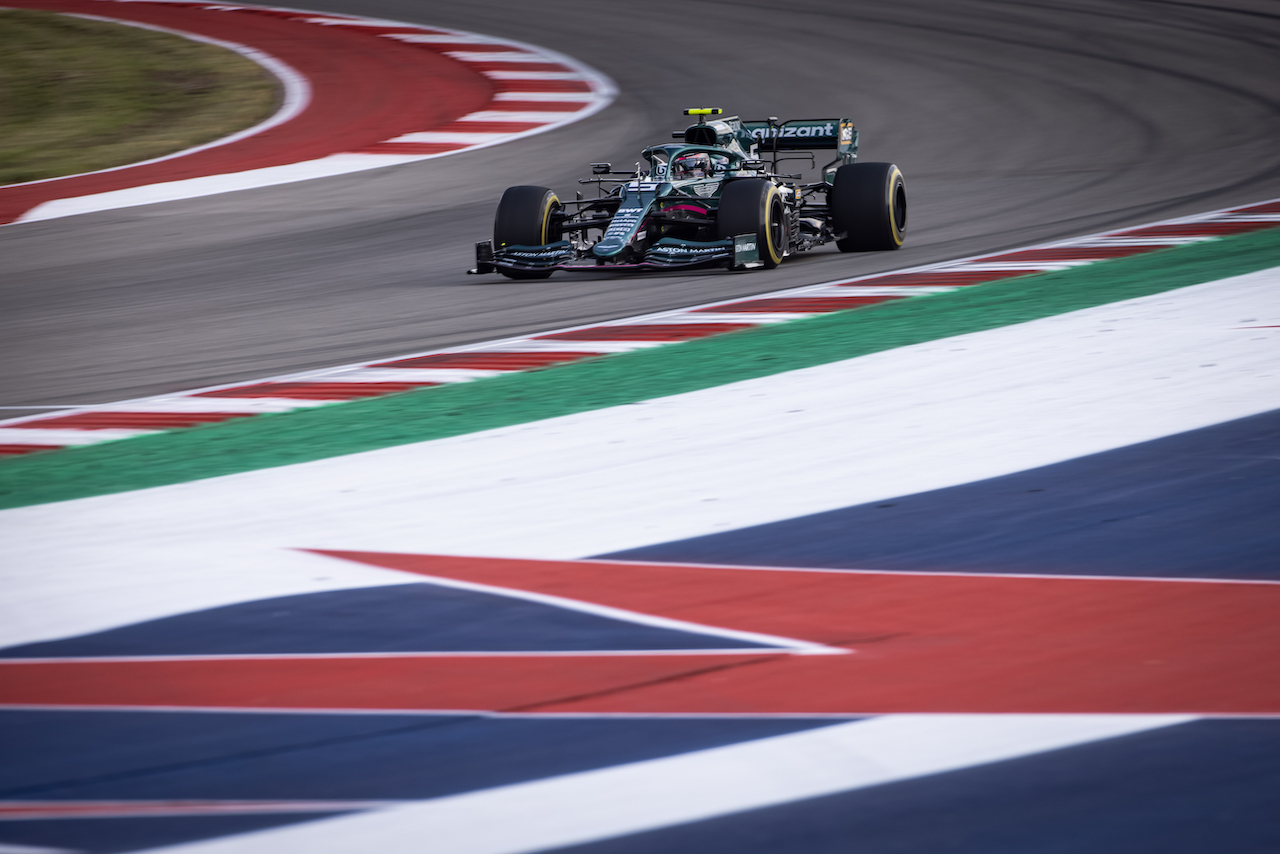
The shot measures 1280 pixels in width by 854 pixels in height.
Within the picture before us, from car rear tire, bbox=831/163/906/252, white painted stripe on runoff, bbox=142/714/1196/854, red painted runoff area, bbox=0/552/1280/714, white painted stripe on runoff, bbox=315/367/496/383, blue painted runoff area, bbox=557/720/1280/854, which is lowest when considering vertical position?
white painted stripe on runoff, bbox=315/367/496/383

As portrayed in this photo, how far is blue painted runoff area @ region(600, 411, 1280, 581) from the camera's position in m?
4.96

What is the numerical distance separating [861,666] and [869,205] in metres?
8.99

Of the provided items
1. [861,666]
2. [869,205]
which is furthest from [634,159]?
[861,666]

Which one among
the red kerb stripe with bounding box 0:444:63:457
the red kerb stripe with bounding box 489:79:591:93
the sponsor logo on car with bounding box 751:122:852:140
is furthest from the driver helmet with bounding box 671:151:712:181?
the red kerb stripe with bounding box 489:79:591:93

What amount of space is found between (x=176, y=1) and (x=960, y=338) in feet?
77.1

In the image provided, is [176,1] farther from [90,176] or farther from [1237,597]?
[1237,597]

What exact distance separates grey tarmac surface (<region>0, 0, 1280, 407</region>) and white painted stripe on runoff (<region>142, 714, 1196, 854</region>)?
19.3 ft

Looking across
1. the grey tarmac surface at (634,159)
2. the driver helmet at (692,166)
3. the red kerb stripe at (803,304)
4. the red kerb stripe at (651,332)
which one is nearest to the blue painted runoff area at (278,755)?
the grey tarmac surface at (634,159)

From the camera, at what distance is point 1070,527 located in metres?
5.35

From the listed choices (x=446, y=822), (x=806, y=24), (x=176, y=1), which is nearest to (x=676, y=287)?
(x=446, y=822)

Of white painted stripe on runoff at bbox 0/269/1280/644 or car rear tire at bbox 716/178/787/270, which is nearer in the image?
white painted stripe on runoff at bbox 0/269/1280/644

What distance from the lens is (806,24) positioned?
27.5 metres

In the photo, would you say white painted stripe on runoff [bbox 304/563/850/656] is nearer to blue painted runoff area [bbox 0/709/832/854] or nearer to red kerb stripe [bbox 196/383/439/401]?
blue painted runoff area [bbox 0/709/832/854]

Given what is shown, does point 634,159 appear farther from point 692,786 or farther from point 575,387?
point 692,786
